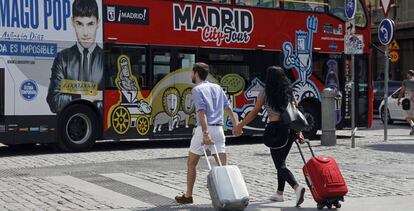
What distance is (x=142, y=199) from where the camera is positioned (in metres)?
8.71

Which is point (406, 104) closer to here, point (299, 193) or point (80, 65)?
point (80, 65)

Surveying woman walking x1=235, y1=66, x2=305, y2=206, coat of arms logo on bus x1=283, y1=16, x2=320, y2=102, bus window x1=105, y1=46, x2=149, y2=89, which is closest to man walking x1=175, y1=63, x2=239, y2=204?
woman walking x1=235, y1=66, x2=305, y2=206

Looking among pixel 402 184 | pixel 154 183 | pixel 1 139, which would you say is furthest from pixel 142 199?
pixel 1 139

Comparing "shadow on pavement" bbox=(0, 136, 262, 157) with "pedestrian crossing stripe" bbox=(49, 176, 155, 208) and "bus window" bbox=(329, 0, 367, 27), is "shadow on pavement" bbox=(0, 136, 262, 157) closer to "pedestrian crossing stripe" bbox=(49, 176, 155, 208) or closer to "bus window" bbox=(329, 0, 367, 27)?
"bus window" bbox=(329, 0, 367, 27)

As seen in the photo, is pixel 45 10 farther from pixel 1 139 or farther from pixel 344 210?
pixel 344 210

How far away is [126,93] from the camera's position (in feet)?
48.6

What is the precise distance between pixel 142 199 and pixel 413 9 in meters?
38.6

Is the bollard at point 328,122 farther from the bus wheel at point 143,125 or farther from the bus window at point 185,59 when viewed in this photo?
the bus wheel at point 143,125

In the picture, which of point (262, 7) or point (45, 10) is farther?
point (262, 7)

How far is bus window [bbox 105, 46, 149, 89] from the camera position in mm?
14664

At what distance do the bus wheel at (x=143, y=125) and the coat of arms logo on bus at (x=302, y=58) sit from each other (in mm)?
4147

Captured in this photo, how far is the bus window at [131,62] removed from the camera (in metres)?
14.7

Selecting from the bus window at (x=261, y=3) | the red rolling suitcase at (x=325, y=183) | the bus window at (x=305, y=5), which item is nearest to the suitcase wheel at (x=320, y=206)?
the red rolling suitcase at (x=325, y=183)

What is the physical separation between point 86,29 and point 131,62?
1.27 meters
